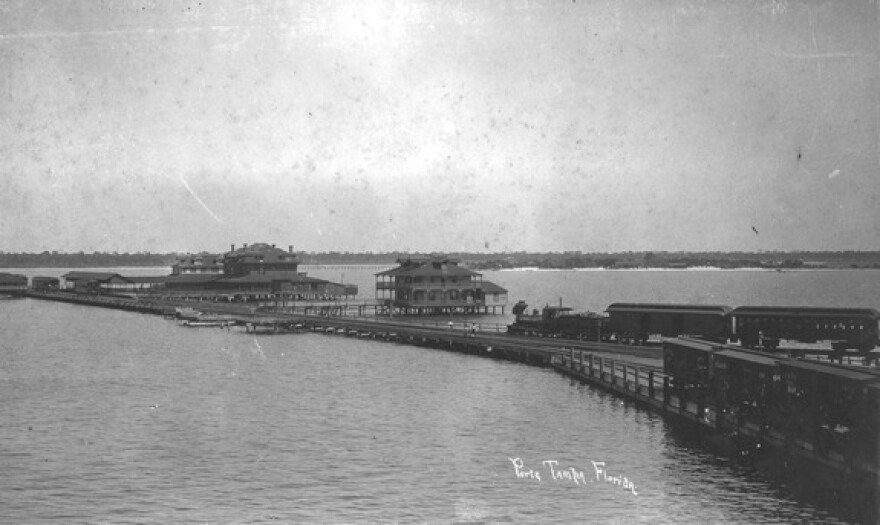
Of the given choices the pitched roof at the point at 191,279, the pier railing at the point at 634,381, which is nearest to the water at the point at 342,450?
the pier railing at the point at 634,381

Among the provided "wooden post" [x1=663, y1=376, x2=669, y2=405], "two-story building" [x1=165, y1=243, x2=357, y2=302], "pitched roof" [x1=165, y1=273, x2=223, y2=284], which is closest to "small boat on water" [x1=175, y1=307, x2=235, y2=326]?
"two-story building" [x1=165, y1=243, x2=357, y2=302]

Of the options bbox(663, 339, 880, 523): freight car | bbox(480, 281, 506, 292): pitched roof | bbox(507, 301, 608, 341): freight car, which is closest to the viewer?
bbox(663, 339, 880, 523): freight car

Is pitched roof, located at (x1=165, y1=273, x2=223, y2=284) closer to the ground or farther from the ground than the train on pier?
farther from the ground

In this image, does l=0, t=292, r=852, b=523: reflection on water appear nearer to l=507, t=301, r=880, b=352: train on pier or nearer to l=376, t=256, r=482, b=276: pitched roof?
l=507, t=301, r=880, b=352: train on pier

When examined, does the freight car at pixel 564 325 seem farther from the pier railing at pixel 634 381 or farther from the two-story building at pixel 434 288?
the two-story building at pixel 434 288

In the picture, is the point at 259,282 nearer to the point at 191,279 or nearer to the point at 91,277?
the point at 191,279

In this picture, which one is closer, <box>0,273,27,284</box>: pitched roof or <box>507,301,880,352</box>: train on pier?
<box>507,301,880,352</box>: train on pier
